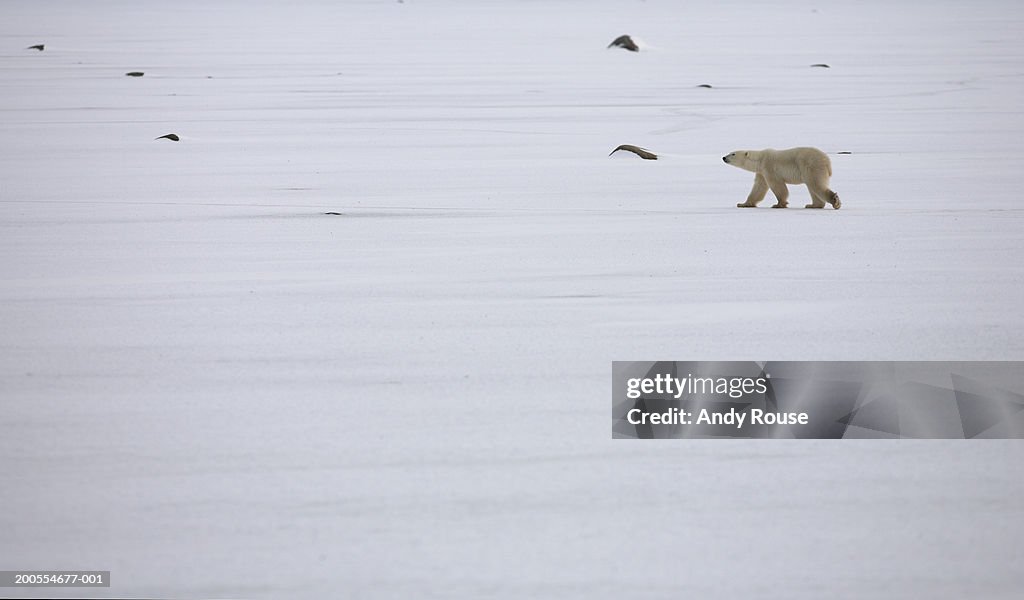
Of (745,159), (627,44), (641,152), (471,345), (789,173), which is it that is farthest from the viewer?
(627,44)

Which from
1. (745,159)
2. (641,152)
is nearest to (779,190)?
(745,159)

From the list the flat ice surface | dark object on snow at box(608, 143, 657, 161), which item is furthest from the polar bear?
dark object on snow at box(608, 143, 657, 161)

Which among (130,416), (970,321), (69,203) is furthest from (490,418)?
(69,203)

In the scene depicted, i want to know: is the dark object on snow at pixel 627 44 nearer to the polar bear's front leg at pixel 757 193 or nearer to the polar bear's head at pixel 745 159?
the polar bear's head at pixel 745 159

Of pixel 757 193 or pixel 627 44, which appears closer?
pixel 757 193

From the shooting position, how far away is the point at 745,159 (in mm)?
7867

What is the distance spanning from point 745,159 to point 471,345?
3.66 meters

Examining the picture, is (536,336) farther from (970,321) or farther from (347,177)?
(347,177)

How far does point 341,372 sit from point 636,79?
14567mm

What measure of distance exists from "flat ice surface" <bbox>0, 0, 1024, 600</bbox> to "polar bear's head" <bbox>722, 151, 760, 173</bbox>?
24 centimetres

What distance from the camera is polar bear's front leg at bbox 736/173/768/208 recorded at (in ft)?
25.1

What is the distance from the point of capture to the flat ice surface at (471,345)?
119 inches

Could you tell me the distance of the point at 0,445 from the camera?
367cm

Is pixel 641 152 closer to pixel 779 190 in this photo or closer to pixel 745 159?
pixel 745 159
